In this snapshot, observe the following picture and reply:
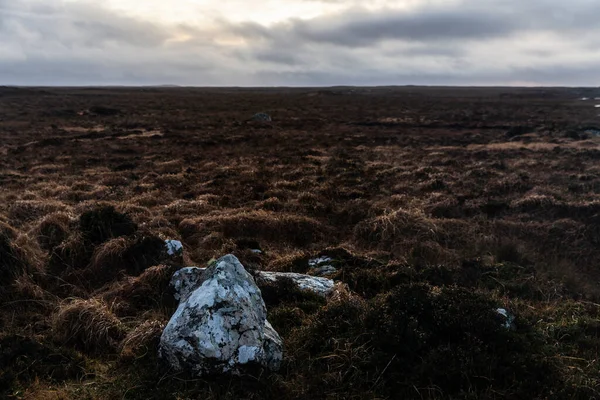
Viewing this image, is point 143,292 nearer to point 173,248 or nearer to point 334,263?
point 173,248

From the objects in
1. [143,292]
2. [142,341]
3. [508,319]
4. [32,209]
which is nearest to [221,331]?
[142,341]

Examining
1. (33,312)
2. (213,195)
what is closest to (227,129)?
(213,195)

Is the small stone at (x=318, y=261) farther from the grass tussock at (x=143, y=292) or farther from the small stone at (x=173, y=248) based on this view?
the grass tussock at (x=143, y=292)

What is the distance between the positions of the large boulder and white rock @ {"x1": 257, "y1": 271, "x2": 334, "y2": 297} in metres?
1.49

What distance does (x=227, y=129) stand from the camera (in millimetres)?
29203

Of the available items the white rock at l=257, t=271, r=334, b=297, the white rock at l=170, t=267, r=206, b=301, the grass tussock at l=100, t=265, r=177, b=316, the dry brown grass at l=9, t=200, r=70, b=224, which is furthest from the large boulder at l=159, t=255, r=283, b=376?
the dry brown grass at l=9, t=200, r=70, b=224

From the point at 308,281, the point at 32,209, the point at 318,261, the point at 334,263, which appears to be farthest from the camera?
the point at 32,209

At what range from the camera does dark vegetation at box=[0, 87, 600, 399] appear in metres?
3.87

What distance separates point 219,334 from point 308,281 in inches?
93.0

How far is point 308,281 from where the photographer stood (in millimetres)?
6070

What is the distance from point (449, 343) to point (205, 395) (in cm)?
231

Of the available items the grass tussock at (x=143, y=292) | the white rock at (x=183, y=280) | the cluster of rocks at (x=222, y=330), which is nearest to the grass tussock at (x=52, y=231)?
the grass tussock at (x=143, y=292)

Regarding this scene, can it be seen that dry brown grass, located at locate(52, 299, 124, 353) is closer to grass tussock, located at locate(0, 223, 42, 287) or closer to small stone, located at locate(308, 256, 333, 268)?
grass tussock, located at locate(0, 223, 42, 287)

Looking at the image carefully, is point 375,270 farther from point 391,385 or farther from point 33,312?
point 33,312
